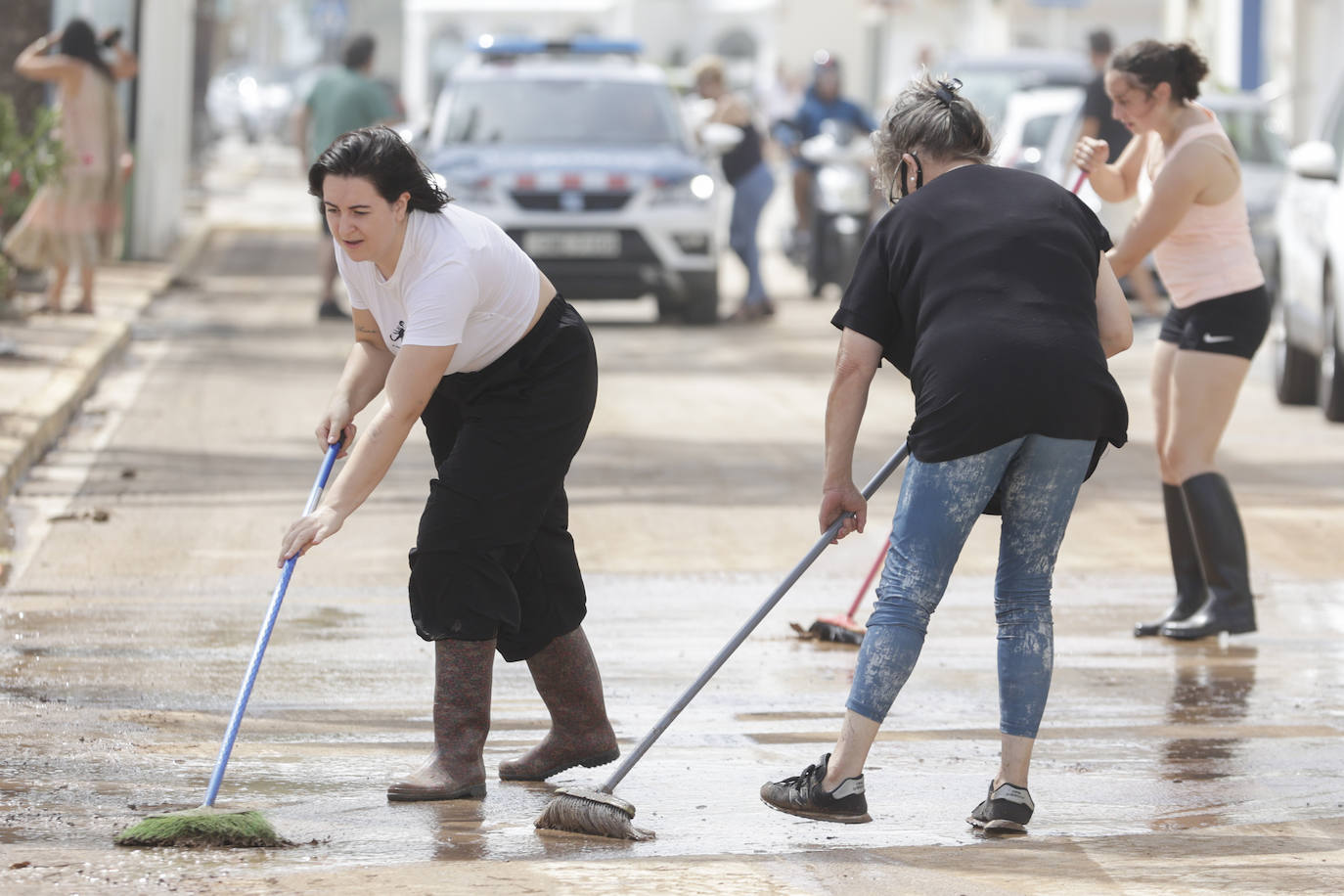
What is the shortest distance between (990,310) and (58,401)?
25.5 feet

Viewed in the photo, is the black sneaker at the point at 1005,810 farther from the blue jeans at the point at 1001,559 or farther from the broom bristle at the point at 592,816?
the broom bristle at the point at 592,816

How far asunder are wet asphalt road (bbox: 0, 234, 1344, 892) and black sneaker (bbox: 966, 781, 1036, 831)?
1.8 inches

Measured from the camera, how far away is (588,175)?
17031 millimetres

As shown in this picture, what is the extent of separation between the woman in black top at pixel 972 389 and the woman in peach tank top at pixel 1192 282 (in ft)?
6.36

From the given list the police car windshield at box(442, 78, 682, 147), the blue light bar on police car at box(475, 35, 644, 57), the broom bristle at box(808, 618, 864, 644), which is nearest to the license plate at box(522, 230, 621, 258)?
the police car windshield at box(442, 78, 682, 147)

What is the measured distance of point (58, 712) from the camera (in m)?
5.89

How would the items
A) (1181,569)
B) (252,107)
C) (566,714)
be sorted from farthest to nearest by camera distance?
1. (252,107)
2. (1181,569)
3. (566,714)

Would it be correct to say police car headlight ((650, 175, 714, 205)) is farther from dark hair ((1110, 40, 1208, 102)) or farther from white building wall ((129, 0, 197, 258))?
dark hair ((1110, 40, 1208, 102))

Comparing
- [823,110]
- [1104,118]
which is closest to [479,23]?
[823,110]

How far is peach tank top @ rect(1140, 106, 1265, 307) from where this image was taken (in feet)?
23.3

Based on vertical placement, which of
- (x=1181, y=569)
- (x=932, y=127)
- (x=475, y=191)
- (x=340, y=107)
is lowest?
(x=475, y=191)

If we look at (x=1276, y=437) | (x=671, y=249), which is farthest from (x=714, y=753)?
(x=671, y=249)

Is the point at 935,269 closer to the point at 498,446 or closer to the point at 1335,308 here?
the point at 498,446

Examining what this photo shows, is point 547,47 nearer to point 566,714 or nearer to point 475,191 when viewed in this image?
point 475,191
